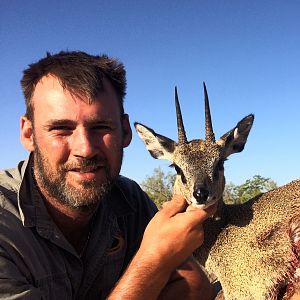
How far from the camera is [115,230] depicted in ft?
14.0

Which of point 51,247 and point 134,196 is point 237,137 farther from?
point 51,247

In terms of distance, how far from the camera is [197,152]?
6625mm

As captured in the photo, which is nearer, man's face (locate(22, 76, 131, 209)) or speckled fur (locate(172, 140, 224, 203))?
man's face (locate(22, 76, 131, 209))

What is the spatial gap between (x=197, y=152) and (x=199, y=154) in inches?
2.4

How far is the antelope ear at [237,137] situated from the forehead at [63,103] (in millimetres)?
3393

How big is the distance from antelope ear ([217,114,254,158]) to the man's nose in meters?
3.63

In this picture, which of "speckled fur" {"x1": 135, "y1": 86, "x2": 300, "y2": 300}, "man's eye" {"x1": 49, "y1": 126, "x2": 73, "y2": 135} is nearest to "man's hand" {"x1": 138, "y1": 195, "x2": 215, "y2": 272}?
"man's eye" {"x1": 49, "y1": 126, "x2": 73, "y2": 135}

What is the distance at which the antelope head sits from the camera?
604 cm

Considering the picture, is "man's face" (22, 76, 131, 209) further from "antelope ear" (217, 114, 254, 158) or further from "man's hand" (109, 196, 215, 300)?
"antelope ear" (217, 114, 254, 158)

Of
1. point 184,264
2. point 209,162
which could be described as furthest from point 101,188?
point 209,162

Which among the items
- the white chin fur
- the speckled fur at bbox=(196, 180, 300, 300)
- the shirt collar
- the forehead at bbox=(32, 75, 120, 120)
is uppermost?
the forehead at bbox=(32, 75, 120, 120)

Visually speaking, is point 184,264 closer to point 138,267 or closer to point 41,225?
point 138,267

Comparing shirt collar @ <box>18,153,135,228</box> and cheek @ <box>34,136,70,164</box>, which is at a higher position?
cheek @ <box>34,136,70,164</box>

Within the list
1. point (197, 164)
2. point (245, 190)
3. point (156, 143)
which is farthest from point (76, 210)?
point (245, 190)
